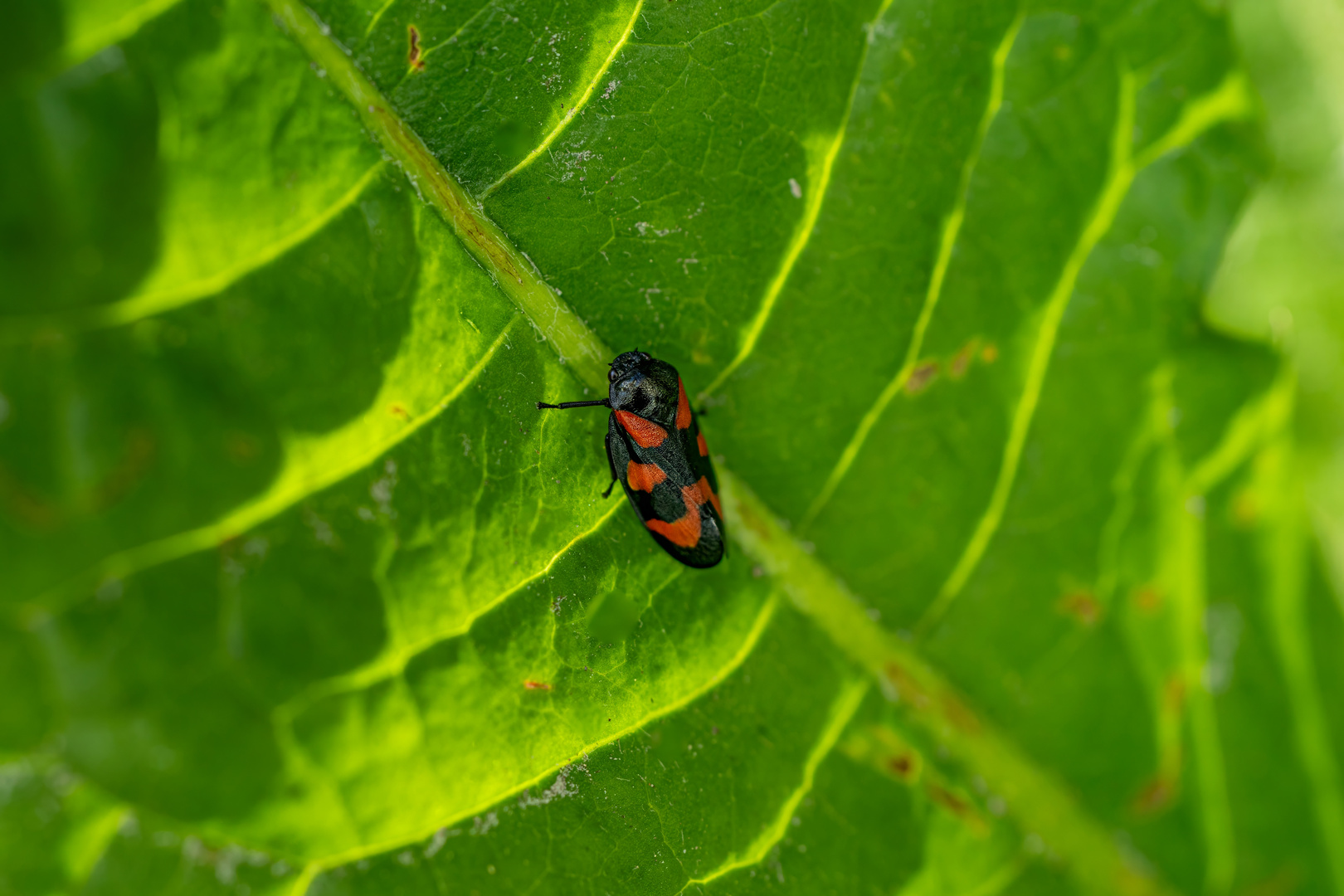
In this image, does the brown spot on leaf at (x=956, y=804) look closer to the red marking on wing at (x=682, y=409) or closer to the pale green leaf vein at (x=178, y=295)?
the red marking on wing at (x=682, y=409)

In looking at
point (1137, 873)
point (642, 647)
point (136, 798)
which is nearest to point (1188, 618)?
point (1137, 873)

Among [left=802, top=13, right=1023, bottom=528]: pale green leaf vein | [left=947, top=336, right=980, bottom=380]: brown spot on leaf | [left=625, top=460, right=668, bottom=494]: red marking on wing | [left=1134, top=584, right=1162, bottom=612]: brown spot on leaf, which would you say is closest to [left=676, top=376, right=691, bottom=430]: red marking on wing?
[left=625, top=460, right=668, bottom=494]: red marking on wing

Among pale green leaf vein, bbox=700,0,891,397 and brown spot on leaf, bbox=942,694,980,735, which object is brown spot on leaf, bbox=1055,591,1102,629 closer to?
brown spot on leaf, bbox=942,694,980,735

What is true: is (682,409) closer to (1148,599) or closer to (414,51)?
(414,51)

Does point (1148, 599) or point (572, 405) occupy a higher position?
point (572, 405)

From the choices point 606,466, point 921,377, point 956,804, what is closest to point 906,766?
point 956,804

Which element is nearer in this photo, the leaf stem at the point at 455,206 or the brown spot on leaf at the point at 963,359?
the leaf stem at the point at 455,206

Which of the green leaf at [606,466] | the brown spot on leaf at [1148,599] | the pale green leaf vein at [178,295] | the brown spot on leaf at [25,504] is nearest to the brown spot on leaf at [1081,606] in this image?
the green leaf at [606,466]
